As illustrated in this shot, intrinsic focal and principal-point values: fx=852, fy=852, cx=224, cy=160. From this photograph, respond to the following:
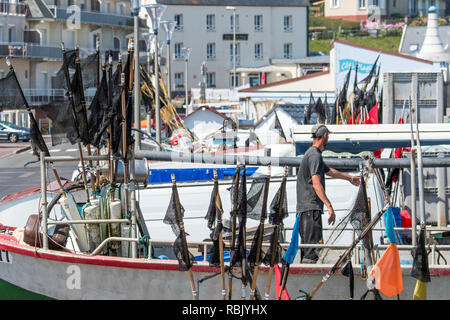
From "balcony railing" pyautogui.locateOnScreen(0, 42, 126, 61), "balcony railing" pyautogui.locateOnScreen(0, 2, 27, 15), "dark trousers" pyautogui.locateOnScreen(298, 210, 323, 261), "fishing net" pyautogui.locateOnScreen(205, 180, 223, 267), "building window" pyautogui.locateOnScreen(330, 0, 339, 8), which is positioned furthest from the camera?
"building window" pyautogui.locateOnScreen(330, 0, 339, 8)

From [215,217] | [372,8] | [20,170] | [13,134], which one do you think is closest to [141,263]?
[215,217]

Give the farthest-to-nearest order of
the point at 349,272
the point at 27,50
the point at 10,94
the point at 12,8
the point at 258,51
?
the point at 258,51
the point at 27,50
the point at 12,8
the point at 10,94
the point at 349,272

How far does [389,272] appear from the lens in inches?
317

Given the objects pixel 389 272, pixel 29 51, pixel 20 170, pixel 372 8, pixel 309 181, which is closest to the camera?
pixel 389 272

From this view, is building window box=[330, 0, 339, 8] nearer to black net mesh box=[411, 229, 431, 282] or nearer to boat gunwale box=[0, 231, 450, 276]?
boat gunwale box=[0, 231, 450, 276]

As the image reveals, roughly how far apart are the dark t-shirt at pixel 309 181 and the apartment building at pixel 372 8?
10324cm

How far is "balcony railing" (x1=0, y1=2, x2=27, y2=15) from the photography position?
56.8 metres

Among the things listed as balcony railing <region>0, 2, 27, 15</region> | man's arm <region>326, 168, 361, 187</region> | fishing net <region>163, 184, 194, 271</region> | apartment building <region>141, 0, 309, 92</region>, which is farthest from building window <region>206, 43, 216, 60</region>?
fishing net <region>163, 184, 194, 271</region>

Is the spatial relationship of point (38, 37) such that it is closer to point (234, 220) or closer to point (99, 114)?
point (99, 114)

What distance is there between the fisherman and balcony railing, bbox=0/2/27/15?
167ft

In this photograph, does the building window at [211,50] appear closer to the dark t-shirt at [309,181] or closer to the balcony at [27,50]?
the balcony at [27,50]

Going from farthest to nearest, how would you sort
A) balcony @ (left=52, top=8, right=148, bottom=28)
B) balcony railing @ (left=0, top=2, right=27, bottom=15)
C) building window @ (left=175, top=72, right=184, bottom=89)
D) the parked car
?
building window @ (left=175, top=72, right=184, bottom=89) → balcony @ (left=52, top=8, right=148, bottom=28) → balcony railing @ (left=0, top=2, right=27, bottom=15) → the parked car

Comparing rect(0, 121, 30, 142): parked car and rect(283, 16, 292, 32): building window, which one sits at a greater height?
rect(283, 16, 292, 32): building window

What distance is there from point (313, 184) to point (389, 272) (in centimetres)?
149
